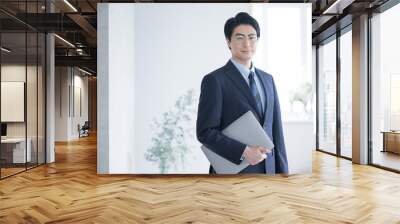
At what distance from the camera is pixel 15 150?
7105 mm

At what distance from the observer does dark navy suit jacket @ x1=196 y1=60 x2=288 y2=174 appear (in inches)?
237

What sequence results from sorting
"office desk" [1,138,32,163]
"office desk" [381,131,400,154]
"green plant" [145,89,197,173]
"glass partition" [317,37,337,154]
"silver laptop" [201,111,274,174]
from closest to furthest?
"silver laptop" [201,111,274,174] → "green plant" [145,89,197,173] → "office desk" [1,138,32,163] → "office desk" [381,131,400,154] → "glass partition" [317,37,337,154]

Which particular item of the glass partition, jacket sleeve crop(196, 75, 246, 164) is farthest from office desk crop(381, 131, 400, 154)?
jacket sleeve crop(196, 75, 246, 164)

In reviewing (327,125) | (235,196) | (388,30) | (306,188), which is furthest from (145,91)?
(327,125)

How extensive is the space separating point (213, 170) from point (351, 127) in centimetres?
404

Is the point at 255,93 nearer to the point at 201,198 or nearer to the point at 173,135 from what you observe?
the point at 173,135

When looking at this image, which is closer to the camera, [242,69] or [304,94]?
[242,69]

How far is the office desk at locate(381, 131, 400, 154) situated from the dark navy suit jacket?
7.86ft

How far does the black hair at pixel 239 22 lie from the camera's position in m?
6.40

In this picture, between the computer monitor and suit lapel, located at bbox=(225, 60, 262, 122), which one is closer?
suit lapel, located at bbox=(225, 60, 262, 122)

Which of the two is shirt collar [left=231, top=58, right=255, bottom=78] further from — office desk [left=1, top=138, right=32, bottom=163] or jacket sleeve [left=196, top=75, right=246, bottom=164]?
office desk [left=1, top=138, right=32, bottom=163]

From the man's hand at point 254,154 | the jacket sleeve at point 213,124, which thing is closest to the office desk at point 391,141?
the man's hand at point 254,154

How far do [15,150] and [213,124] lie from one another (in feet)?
12.0

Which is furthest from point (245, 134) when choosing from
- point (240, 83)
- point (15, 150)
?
point (15, 150)
